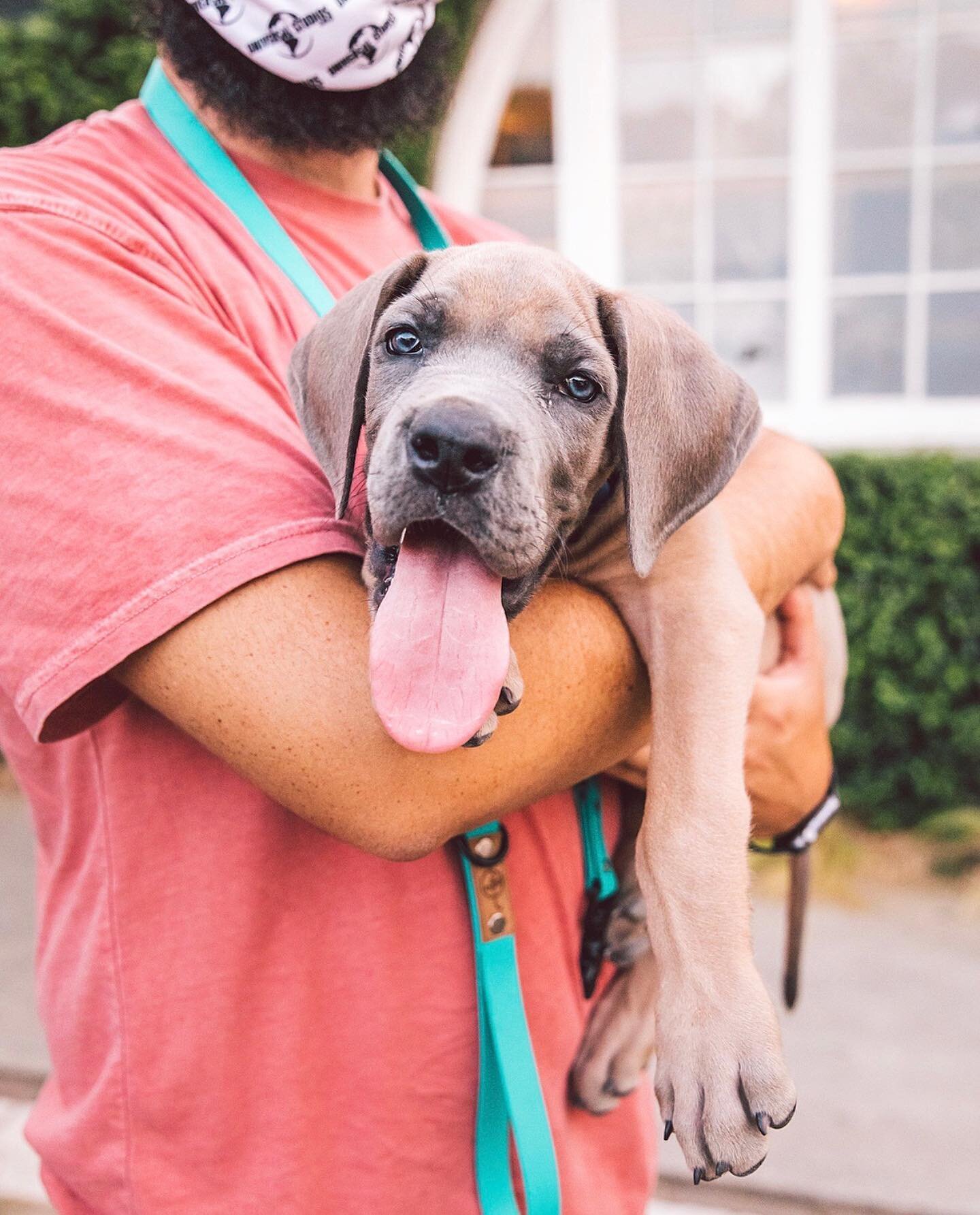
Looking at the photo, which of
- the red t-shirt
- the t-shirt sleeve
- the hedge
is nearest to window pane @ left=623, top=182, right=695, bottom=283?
the hedge

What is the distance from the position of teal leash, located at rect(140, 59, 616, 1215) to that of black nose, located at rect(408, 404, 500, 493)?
1.38 feet

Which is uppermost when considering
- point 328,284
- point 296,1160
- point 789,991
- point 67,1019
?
point 328,284

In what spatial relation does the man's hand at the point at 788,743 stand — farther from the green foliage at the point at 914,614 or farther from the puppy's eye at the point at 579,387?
the green foliage at the point at 914,614

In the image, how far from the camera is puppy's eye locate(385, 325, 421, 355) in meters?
1.80

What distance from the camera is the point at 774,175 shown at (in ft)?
20.5

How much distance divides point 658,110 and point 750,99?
51cm

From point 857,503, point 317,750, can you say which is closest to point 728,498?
point 317,750

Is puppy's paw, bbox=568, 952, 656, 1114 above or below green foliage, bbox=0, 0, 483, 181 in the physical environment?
below

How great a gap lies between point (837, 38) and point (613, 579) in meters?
5.38

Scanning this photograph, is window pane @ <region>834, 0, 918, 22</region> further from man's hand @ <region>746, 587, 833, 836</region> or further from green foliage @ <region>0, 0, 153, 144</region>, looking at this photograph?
man's hand @ <region>746, 587, 833, 836</region>

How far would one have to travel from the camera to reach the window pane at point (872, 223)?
618 cm

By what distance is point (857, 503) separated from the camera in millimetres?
5754

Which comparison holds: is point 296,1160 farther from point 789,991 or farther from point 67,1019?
point 789,991

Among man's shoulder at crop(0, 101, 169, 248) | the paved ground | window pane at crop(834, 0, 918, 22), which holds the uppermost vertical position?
man's shoulder at crop(0, 101, 169, 248)
